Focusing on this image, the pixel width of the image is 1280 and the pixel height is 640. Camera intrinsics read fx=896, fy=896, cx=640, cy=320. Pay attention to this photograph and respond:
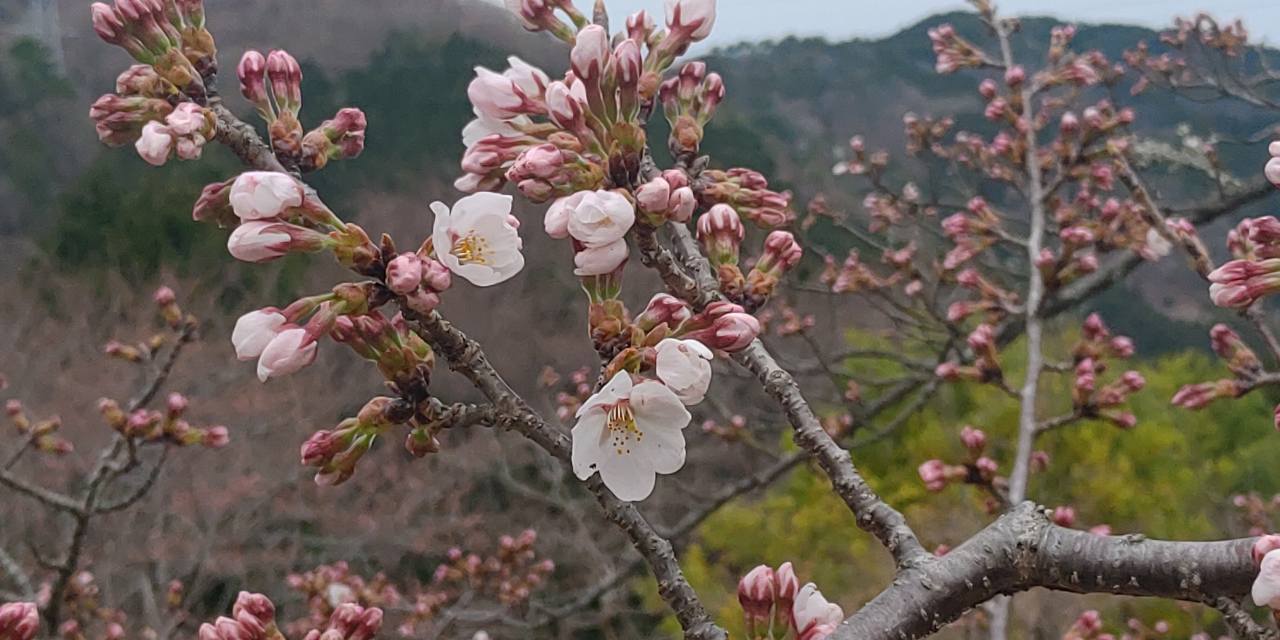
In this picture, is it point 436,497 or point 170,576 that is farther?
point 436,497

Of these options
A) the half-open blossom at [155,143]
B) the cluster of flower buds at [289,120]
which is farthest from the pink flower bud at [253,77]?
the half-open blossom at [155,143]

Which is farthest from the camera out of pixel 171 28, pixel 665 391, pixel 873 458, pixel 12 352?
pixel 873 458

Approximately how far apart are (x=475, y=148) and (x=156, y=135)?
264mm

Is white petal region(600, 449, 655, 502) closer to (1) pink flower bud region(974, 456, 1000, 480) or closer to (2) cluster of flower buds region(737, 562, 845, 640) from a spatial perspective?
(2) cluster of flower buds region(737, 562, 845, 640)

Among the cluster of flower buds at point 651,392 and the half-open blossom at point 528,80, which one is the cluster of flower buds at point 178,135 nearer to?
the half-open blossom at point 528,80

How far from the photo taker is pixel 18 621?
74 centimetres

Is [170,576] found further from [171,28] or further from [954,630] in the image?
[171,28]

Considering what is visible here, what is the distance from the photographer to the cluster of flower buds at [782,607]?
730 mm

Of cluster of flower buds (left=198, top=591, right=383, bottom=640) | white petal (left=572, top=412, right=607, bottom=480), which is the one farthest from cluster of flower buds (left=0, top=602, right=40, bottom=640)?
white petal (left=572, top=412, right=607, bottom=480)

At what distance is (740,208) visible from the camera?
2.96 ft

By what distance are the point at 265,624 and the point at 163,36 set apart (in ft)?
1.74

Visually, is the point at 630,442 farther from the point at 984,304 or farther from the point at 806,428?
the point at 984,304

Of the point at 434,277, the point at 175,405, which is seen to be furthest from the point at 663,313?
the point at 175,405

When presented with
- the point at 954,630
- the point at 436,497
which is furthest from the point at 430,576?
the point at 954,630
